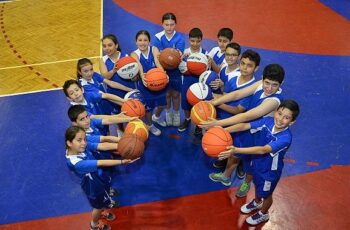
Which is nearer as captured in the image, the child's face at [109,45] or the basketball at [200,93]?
the basketball at [200,93]

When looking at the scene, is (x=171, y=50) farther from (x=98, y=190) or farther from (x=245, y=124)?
(x=98, y=190)

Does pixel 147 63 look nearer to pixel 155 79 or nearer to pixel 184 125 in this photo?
pixel 155 79

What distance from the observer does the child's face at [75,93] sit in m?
3.98

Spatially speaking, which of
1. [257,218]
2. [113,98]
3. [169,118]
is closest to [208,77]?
[113,98]

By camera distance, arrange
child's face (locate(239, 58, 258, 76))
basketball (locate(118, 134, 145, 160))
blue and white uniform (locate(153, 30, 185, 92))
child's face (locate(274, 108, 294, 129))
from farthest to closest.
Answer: blue and white uniform (locate(153, 30, 185, 92)), child's face (locate(239, 58, 258, 76)), basketball (locate(118, 134, 145, 160)), child's face (locate(274, 108, 294, 129))

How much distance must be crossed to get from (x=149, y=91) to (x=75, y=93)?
132cm

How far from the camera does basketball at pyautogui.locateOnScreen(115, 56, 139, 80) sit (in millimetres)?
4621

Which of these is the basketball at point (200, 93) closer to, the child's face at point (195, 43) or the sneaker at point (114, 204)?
the child's face at point (195, 43)

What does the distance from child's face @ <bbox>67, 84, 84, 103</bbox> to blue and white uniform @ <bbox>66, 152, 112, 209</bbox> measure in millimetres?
782

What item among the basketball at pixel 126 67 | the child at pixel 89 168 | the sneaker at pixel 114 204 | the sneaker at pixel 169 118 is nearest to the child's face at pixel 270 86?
the child at pixel 89 168

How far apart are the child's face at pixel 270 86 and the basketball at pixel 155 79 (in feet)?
4.94

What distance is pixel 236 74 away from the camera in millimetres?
4164

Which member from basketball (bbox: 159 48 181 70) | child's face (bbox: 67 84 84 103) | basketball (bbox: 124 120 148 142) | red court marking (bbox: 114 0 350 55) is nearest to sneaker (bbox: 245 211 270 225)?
basketball (bbox: 124 120 148 142)

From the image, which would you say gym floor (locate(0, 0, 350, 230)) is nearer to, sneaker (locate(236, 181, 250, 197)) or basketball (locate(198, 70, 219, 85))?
sneaker (locate(236, 181, 250, 197))
